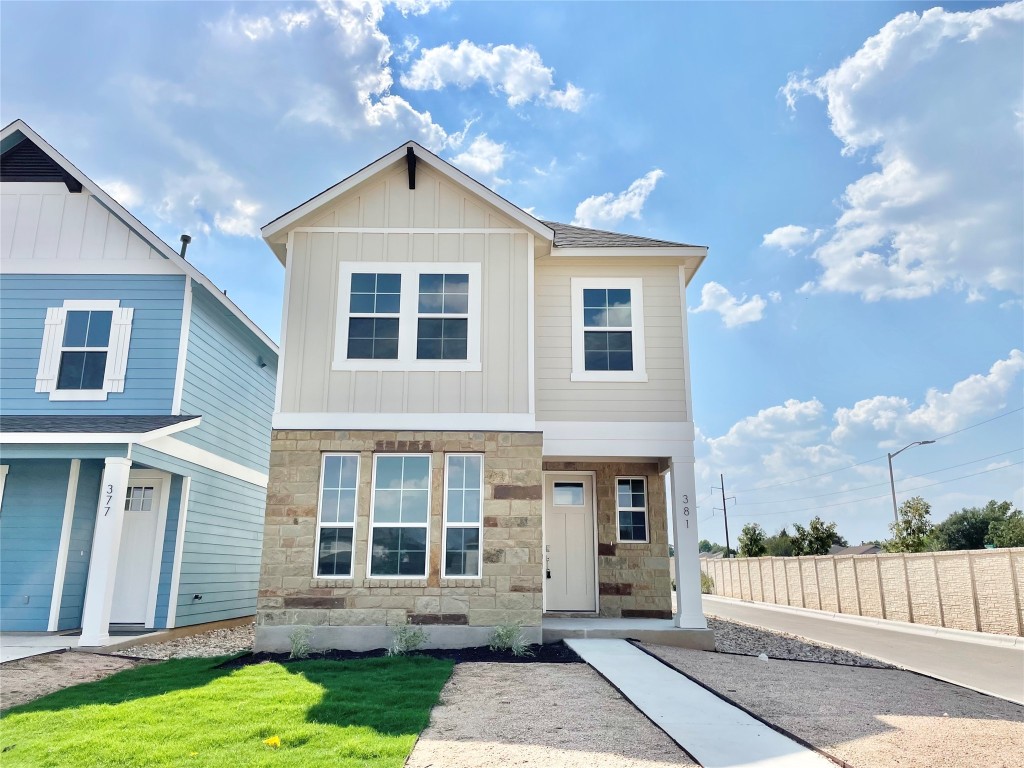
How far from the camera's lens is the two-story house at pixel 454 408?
9.43 m

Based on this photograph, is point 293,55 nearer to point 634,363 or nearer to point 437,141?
point 437,141

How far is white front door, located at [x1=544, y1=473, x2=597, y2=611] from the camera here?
1212cm

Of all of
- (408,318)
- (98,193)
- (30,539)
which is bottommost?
(30,539)

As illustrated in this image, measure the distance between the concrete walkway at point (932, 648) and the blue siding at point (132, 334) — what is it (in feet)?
40.9

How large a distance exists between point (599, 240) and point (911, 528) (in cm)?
1993

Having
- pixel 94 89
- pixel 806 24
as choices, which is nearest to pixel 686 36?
pixel 806 24

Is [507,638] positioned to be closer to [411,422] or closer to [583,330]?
[411,422]

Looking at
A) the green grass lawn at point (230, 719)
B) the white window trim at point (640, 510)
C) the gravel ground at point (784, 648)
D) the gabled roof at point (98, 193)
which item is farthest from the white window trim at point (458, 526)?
the gabled roof at point (98, 193)

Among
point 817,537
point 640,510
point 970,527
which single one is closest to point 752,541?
point 817,537

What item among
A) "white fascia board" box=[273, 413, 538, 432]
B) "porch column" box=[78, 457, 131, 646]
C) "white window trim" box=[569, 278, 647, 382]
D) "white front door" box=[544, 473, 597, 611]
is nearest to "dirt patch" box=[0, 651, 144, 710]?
"porch column" box=[78, 457, 131, 646]

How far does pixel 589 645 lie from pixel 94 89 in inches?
506

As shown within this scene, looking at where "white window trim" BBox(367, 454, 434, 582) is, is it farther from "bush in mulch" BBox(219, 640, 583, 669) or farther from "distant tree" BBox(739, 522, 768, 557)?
"distant tree" BBox(739, 522, 768, 557)

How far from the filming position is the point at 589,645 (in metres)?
9.20

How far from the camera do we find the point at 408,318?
10.3 metres
